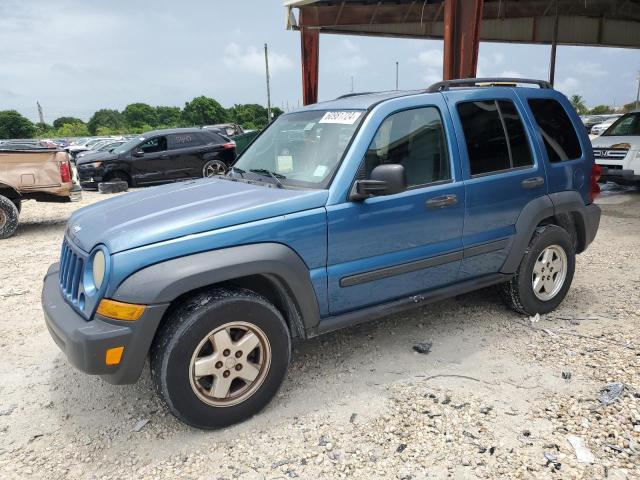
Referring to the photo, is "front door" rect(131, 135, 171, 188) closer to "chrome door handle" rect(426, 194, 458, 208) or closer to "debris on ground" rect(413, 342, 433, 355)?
"debris on ground" rect(413, 342, 433, 355)

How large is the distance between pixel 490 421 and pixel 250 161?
241 cm

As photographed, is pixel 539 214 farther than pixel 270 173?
Yes

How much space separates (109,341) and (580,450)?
242 centimetres

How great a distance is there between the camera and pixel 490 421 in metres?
2.84

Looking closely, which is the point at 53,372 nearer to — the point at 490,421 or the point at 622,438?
the point at 490,421

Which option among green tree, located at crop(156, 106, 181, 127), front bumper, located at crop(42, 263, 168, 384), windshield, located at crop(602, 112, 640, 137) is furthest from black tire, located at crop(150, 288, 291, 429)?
green tree, located at crop(156, 106, 181, 127)

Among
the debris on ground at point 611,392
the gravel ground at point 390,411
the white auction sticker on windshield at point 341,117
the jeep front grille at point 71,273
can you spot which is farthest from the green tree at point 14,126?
the debris on ground at point 611,392

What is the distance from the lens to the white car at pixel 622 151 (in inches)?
381

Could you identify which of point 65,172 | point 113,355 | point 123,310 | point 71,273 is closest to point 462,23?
point 65,172

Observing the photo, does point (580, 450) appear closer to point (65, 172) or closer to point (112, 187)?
point (65, 172)

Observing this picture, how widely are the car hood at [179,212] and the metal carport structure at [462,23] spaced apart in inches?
323

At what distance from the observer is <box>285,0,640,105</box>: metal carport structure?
10.1 meters

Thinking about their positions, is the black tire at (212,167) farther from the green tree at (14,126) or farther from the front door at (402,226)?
the green tree at (14,126)

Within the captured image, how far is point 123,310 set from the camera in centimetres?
245
